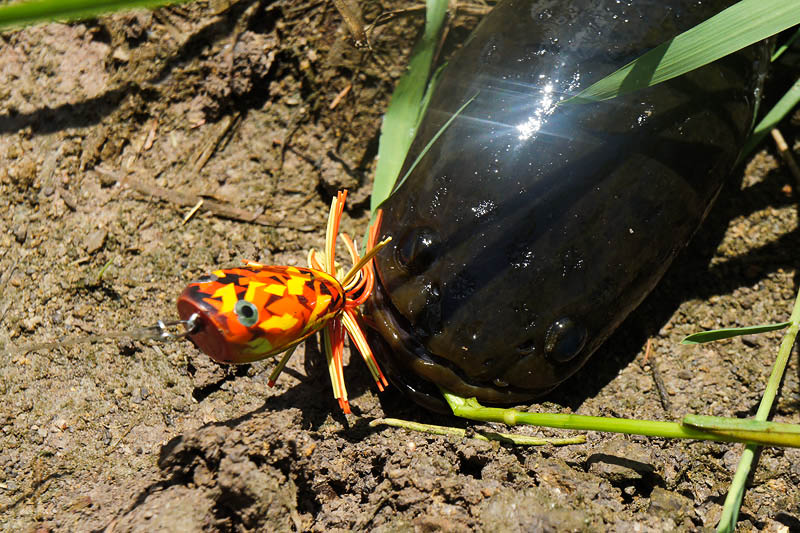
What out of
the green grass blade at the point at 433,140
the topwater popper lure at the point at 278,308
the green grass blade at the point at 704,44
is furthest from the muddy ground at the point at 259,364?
the green grass blade at the point at 704,44

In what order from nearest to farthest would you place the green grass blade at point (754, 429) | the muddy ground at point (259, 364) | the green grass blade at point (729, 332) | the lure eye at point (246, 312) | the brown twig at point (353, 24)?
the green grass blade at point (754, 429)
the lure eye at point (246, 312)
the muddy ground at point (259, 364)
the green grass blade at point (729, 332)
the brown twig at point (353, 24)


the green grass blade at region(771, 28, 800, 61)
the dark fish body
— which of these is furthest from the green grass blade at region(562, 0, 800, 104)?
the green grass blade at region(771, 28, 800, 61)

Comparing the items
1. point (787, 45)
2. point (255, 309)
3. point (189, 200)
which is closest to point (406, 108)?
point (189, 200)

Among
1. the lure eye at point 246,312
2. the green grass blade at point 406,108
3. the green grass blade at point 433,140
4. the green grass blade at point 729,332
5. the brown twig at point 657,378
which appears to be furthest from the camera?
the green grass blade at point 406,108

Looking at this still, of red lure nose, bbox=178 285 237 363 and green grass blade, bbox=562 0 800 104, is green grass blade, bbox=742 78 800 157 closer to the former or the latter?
green grass blade, bbox=562 0 800 104

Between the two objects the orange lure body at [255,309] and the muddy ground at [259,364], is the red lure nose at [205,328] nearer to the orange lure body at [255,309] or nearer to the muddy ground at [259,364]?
the orange lure body at [255,309]

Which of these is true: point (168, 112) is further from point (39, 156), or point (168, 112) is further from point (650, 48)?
point (650, 48)
